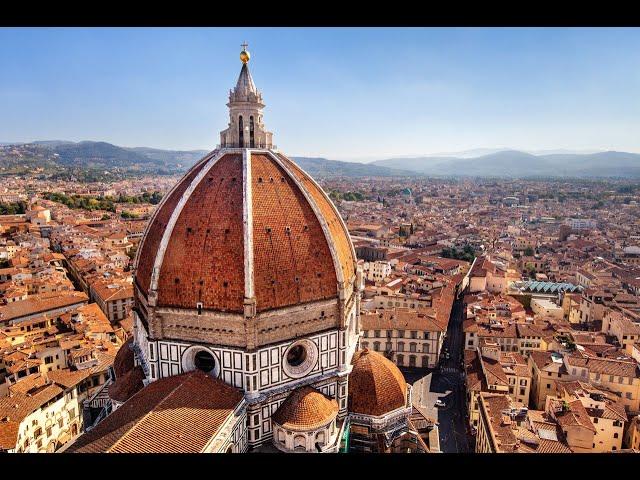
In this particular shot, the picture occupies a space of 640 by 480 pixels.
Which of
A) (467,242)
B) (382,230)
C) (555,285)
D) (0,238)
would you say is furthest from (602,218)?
(0,238)

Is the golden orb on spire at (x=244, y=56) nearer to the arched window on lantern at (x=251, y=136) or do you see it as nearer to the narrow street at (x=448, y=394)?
the arched window on lantern at (x=251, y=136)

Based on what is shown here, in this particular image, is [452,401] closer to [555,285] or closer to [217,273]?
[217,273]

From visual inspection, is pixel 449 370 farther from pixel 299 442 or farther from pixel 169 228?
pixel 169 228

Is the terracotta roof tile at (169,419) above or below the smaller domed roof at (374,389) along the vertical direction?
above

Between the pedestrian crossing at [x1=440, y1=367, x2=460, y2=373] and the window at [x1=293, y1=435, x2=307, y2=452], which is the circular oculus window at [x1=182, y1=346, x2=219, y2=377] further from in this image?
the pedestrian crossing at [x1=440, y1=367, x2=460, y2=373]

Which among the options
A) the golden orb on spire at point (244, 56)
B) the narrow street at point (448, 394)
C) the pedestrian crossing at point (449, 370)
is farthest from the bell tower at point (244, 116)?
the pedestrian crossing at point (449, 370)
